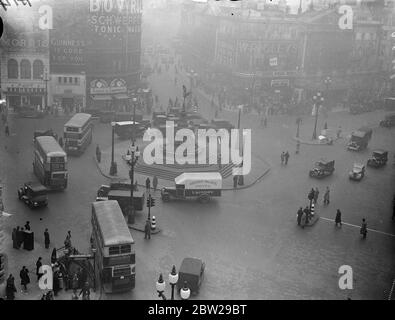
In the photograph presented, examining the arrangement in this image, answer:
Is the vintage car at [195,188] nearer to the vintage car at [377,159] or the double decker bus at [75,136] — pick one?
the double decker bus at [75,136]

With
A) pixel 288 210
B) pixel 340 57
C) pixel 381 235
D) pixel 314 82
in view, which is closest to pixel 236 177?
pixel 288 210

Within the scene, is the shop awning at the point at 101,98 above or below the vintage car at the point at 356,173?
above

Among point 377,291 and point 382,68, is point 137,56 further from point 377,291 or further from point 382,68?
point 377,291

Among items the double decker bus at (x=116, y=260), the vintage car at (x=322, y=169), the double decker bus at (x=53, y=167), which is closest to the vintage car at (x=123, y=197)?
the double decker bus at (x=53, y=167)

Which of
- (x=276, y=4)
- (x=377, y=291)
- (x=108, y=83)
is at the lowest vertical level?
(x=377, y=291)

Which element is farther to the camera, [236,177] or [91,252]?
[236,177]

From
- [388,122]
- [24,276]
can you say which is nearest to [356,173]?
A: [388,122]
